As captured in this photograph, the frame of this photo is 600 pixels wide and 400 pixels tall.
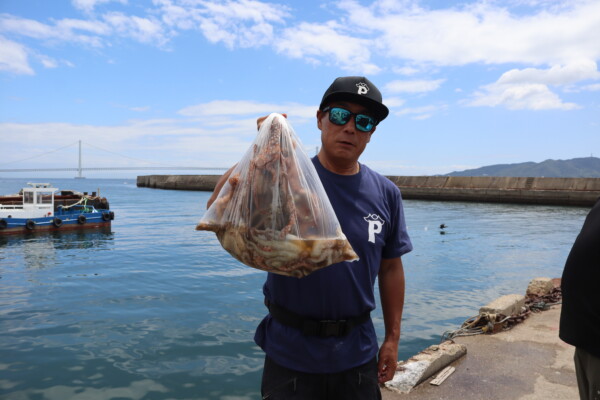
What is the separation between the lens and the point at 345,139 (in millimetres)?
2070

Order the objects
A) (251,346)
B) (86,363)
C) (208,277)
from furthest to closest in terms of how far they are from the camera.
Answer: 1. (208,277)
2. (251,346)
3. (86,363)

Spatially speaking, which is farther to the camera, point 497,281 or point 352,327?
point 497,281

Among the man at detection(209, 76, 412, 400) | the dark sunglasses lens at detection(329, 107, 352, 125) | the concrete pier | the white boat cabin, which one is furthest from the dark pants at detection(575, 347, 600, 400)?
the white boat cabin

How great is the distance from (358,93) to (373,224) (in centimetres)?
59

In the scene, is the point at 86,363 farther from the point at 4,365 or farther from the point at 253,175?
the point at 253,175

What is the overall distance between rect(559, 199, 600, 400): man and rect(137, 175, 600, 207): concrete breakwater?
43109 millimetres

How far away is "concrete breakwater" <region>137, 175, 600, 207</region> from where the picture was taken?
43.8 meters

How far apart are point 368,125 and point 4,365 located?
8.40m

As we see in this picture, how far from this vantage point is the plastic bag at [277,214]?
5.81 feet

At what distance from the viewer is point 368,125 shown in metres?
2.11

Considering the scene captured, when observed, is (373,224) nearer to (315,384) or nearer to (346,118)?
(346,118)

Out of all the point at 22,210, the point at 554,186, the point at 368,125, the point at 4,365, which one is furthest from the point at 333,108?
the point at 554,186

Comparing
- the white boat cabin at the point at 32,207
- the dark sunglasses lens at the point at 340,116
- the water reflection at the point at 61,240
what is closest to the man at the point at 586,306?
the dark sunglasses lens at the point at 340,116

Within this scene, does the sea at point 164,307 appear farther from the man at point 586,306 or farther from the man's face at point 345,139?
the man's face at point 345,139
